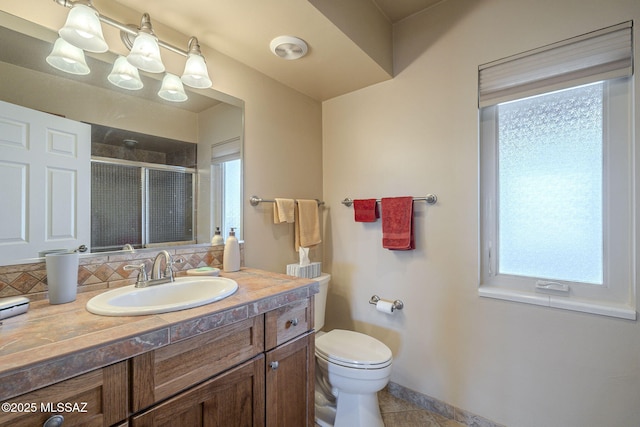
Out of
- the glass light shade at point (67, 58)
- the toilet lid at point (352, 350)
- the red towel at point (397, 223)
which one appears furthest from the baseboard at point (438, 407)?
the glass light shade at point (67, 58)

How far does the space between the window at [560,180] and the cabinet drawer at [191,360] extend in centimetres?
128

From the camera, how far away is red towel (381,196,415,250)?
1.69 meters

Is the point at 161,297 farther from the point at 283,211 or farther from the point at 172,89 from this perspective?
the point at 172,89

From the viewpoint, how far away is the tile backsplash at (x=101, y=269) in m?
0.93

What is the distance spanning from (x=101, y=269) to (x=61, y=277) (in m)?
0.18

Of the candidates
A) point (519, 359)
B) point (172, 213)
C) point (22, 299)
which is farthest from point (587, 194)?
point (22, 299)

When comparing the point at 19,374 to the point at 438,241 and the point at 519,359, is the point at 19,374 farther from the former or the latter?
the point at 519,359

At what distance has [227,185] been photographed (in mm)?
1563

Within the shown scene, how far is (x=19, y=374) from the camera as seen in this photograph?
21.4 inches

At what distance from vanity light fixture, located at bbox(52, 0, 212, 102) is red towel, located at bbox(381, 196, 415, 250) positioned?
1.25 meters

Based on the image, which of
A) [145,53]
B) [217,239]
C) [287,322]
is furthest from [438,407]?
[145,53]

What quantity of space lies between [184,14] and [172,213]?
938 millimetres

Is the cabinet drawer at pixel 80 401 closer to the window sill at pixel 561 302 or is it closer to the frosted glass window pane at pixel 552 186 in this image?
the window sill at pixel 561 302

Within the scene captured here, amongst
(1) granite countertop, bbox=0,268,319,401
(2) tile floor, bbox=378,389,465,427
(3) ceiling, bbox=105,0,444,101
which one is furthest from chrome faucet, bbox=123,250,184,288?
(2) tile floor, bbox=378,389,465,427
